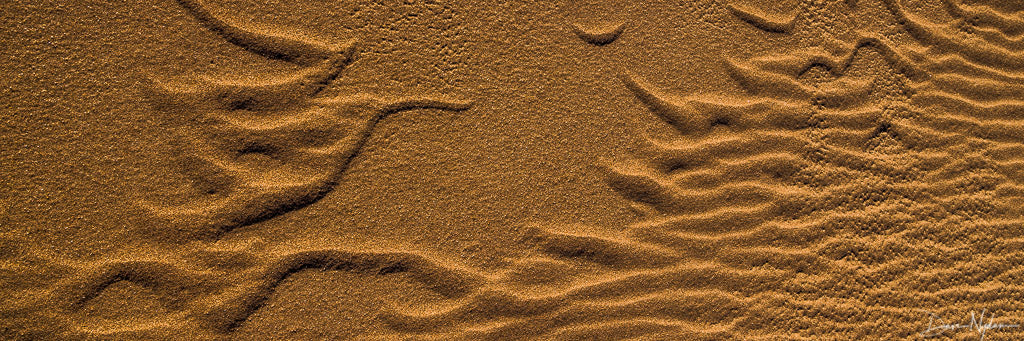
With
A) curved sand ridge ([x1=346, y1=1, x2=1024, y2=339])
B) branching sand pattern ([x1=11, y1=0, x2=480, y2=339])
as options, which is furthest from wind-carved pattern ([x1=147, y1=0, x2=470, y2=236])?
curved sand ridge ([x1=346, y1=1, x2=1024, y2=339])

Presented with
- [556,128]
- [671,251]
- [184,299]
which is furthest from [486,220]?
[184,299]
